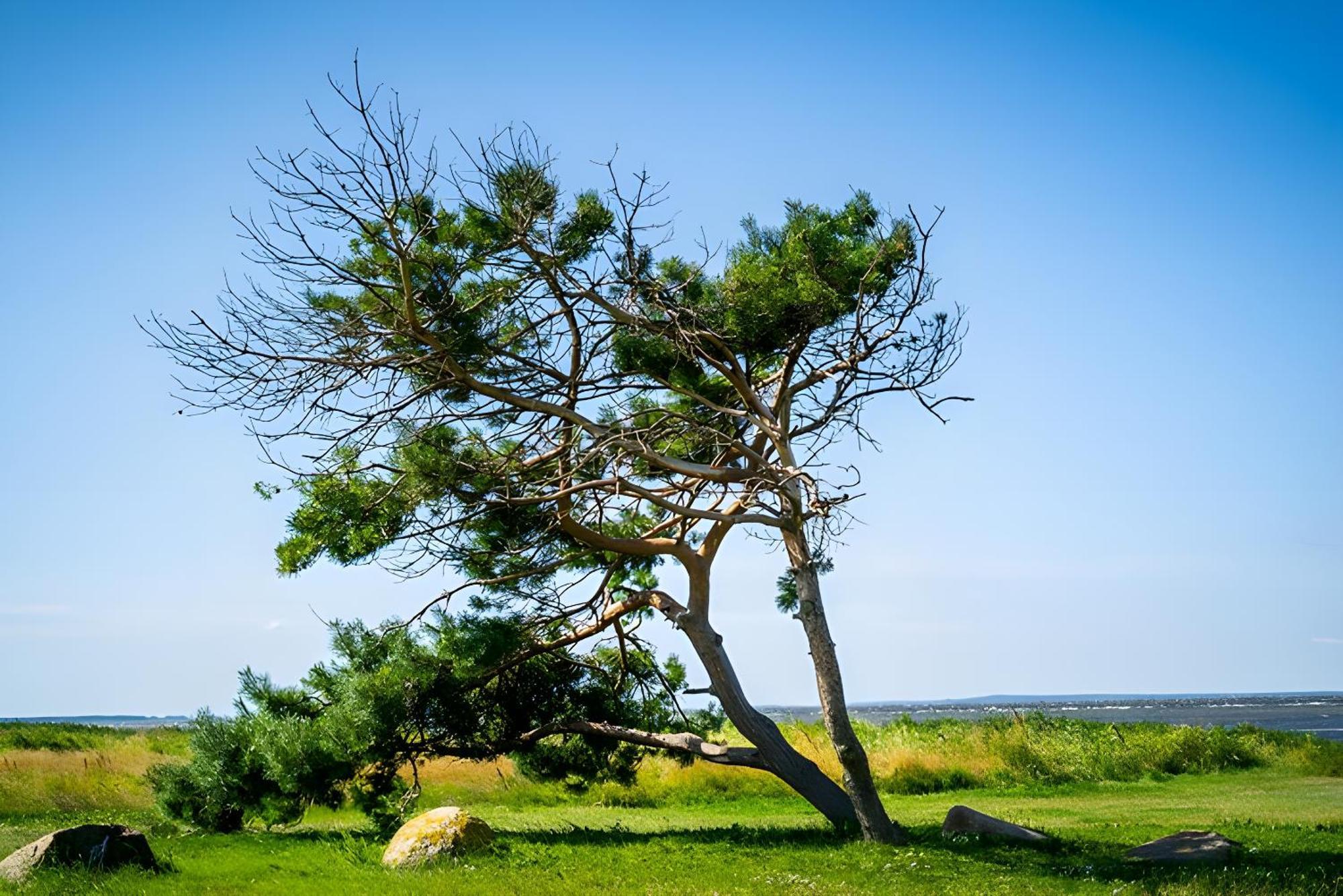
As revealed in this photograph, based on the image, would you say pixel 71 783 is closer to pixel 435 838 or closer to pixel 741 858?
pixel 435 838

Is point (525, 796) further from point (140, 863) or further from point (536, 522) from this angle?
point (140, 863)

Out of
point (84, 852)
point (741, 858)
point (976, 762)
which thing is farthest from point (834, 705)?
point (976, 762)

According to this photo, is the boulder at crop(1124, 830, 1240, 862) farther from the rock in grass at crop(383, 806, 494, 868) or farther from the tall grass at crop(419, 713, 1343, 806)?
the tall grass at crop(419, 713, 1343, 806)

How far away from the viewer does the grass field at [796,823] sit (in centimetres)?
1035

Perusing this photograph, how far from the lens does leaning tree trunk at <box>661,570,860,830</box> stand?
14023 mm

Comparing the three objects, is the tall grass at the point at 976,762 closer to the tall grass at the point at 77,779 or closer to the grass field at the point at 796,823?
the grass field at the point at 796,823

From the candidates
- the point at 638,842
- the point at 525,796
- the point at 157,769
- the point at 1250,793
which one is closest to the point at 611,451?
the point at 638,842

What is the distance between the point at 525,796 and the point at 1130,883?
1358 centimetres

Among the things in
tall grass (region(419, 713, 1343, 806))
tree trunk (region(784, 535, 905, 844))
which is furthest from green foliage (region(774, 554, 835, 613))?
tall grass (region(419, 713, 1343, 806))

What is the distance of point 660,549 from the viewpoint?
14.2 meters

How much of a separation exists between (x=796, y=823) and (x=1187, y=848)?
235 inches

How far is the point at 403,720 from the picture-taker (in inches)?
553

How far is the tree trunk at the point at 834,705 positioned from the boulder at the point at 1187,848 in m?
2.69

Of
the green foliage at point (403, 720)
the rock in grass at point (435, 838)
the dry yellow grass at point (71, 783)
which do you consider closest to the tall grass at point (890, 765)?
the dry yellow grass at point (71, 783)
